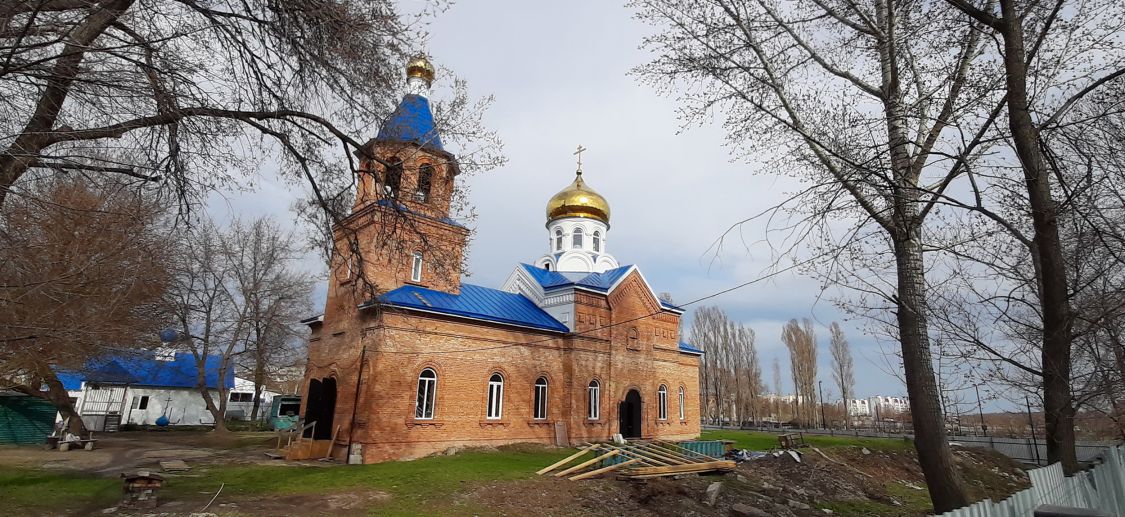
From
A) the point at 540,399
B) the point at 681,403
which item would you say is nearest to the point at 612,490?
the point at 540,399

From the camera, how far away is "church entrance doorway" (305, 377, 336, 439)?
15.4 m

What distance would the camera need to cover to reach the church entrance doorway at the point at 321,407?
15.4 meters

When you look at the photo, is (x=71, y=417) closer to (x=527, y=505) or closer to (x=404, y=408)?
(x=404, y=408)

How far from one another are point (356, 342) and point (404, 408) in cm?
236

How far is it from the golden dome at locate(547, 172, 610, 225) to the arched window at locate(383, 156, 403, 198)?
18232 millimetres

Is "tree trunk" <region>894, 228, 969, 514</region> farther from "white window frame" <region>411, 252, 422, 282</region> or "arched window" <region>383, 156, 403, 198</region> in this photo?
"white window frame" <region>411, 252, 422, 282</region>

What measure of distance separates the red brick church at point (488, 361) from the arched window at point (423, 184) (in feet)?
2.40

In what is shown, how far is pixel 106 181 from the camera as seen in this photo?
5.38 meters

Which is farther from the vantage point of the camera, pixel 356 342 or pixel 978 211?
pixel 356 342

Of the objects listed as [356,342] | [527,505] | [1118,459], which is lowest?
[527,505]

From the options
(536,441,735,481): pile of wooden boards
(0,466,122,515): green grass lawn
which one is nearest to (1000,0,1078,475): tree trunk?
(536,441,735,481): pile of wooden boards

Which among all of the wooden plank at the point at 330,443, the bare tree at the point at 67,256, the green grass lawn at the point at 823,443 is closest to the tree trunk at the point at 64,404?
the wooden plank at the point at 330,443

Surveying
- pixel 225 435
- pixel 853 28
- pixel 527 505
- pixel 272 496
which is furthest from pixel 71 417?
pixel 853 28

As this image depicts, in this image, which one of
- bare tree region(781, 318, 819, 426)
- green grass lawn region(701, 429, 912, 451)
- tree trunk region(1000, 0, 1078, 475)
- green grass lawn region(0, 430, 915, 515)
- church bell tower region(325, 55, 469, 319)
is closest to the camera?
tree trunk region(1000, 0, 1078, 475)
